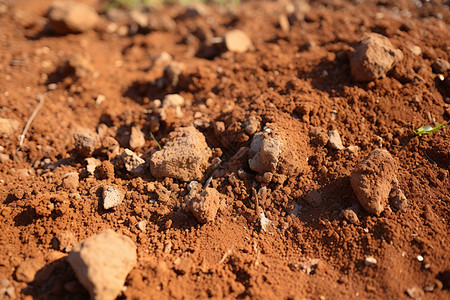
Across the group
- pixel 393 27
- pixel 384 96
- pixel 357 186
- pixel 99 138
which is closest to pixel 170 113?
pixel 99 138

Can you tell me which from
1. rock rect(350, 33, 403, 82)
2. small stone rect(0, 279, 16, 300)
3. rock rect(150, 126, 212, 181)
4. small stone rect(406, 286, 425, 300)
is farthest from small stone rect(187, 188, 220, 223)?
rock rect(350, 33, 403, 82)

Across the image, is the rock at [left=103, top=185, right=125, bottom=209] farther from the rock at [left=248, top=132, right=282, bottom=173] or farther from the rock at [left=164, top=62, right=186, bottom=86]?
A: the rock at [left=164, top=62, right=186, bottom=86]

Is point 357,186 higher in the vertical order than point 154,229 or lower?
higher

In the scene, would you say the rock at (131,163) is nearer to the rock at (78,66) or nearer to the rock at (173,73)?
the rock at (173,73)

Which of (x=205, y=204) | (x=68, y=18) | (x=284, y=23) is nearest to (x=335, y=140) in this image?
(x=205, y=204)

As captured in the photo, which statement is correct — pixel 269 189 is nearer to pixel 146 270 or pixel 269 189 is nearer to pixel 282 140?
pixel 282 140

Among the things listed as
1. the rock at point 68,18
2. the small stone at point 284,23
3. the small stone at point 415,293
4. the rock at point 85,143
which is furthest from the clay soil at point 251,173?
the rock at point 68,18

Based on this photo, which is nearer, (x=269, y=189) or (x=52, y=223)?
(x=52, y=223)
